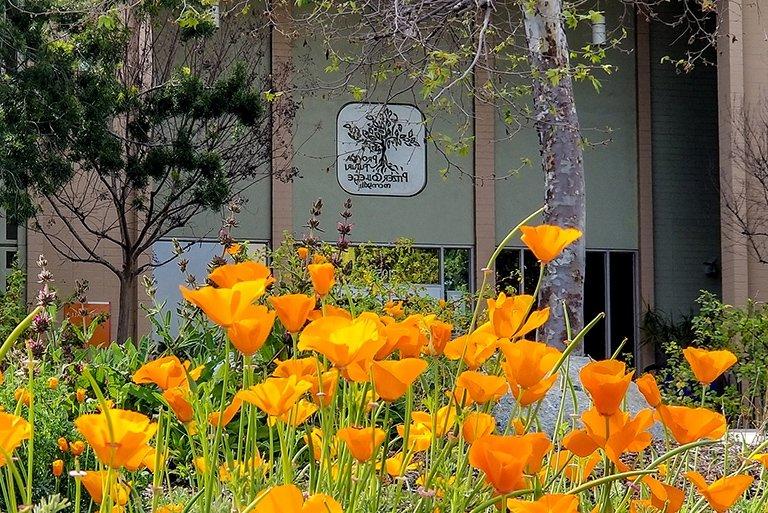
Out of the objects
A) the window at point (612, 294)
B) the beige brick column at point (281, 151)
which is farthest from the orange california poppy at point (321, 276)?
the window at point (612, 294)

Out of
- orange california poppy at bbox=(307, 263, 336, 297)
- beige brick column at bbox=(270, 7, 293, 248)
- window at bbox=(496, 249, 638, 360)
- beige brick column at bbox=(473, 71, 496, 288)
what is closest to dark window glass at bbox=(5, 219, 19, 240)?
beige brick column at bbox=(270, 7, 293, 248)

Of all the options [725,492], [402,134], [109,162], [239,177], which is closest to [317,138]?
[402,134]

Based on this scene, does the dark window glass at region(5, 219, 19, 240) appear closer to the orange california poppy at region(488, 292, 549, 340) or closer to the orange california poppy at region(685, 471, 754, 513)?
the orange california poppy at region(488, 292, 549, 340)

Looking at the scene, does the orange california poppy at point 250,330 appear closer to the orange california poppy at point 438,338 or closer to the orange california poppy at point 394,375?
the orange california poppy at point 394,375

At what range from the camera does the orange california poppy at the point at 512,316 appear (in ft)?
5.25

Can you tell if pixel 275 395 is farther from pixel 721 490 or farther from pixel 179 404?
pixel 721 490

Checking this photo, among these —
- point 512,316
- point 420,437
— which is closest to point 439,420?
point 420,437

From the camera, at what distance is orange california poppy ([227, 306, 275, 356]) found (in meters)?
1.25

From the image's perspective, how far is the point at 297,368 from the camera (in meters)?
1.52

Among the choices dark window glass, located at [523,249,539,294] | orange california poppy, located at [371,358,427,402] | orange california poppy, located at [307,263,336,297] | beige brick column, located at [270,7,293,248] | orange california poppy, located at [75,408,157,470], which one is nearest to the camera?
orange california poppy, located at [75,408,157,470]

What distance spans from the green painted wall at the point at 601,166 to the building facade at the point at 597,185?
23mm

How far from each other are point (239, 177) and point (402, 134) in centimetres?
347

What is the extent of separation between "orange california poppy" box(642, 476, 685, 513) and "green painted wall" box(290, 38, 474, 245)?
1423cm

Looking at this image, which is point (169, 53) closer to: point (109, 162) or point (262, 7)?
point (109, 162)
